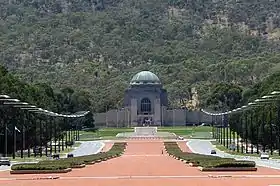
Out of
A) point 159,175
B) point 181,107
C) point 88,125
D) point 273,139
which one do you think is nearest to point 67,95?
point 88,125

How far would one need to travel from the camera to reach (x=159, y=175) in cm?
4222

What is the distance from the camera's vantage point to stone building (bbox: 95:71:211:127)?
166 meters

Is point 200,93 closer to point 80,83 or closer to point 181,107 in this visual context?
point 181,107

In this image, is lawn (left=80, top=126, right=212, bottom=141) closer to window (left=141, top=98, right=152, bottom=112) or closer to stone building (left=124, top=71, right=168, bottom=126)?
stone building (left=124, top=71, right=168, bottom=126)

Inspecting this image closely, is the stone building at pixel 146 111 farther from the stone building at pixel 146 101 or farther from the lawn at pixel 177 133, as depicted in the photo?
the lawn at pixel 177 133

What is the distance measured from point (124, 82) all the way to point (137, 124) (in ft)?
82.8

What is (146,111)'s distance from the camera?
174m

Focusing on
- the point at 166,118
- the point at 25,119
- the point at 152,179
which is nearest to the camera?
the point at 152,179

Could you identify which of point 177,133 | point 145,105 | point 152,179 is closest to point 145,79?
point 145,105

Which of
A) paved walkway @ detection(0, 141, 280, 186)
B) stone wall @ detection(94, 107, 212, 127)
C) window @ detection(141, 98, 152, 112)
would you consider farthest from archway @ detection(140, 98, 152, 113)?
paved walkway @ detection(0, 141, 280, 186)

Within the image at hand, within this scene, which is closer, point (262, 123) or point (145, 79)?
point (262, 123)

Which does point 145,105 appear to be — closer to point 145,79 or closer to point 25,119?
point 145,79

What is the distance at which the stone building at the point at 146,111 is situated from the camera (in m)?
166

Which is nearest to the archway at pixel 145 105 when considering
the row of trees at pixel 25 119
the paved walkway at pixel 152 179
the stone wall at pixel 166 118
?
the stone wall at pixel 166 118
